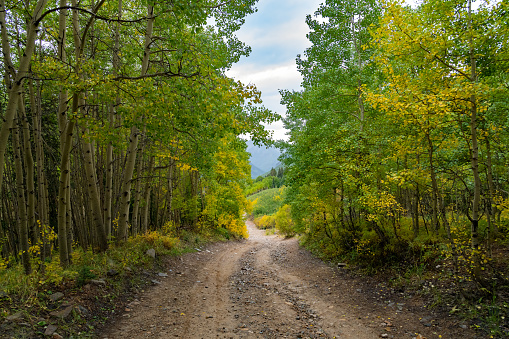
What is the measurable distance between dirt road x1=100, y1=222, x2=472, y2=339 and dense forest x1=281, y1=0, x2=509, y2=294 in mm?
1378

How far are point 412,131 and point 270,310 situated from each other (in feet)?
18.1

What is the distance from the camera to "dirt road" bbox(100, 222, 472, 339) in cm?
481

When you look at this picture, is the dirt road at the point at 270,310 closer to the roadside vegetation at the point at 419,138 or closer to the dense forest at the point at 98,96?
the roadside vegetation at the point at 419,138

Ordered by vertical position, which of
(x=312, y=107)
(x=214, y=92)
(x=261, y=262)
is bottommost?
(x=261, y=262)

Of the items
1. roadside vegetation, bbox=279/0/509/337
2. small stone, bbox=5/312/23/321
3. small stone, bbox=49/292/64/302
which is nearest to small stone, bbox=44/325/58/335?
small stone, bbox=5/312/23/321

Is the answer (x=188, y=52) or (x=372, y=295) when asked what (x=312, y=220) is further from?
(x=188, y=52)

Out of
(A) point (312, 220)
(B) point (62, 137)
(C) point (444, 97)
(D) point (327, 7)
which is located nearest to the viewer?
(C) point (444, 97)

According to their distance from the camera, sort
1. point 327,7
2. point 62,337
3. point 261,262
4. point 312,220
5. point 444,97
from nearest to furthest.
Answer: point 62,337 < point 444,97 < point 327,7 < point 261,262 < point 312,220

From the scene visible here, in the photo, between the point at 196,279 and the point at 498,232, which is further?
the point at 196,279

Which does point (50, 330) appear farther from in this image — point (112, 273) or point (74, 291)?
point (112, 273)

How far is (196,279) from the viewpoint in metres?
8.28

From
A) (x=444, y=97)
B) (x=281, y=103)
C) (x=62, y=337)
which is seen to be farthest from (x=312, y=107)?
(x=62, y=337)

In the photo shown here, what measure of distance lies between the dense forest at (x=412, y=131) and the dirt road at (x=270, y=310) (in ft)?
4.52

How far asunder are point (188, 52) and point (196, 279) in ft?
21.2
